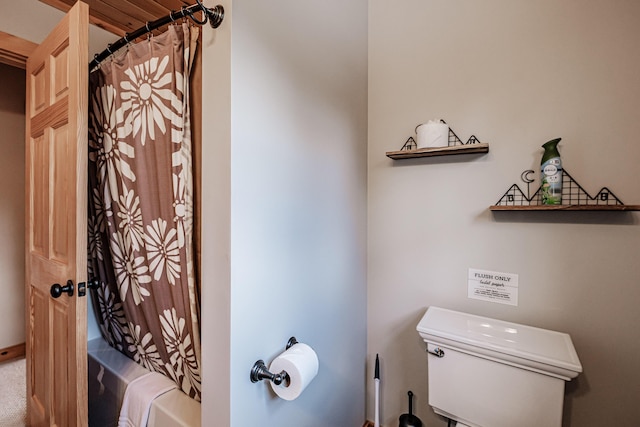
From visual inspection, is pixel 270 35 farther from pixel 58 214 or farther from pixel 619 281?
pixel 619 281

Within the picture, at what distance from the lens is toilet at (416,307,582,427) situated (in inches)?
38.6

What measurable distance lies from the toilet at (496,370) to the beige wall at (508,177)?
0.15 m

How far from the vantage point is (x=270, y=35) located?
924mm

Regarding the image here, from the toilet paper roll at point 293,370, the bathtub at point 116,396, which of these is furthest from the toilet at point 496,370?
the bathtub at point 116,396

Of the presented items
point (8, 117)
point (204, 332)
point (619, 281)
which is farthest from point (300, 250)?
point (8, 117)

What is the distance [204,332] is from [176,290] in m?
0.27

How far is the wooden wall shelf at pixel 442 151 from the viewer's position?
1198 millimetres

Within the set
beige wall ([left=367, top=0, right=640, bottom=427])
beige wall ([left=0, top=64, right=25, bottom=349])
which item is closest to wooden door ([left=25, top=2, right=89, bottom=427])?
beige wall ([left=367, top=0, right=640, bottom=427])

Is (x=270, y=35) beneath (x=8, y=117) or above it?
beneath

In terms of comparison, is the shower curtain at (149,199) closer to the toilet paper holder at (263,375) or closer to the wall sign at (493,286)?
the toilet paper holder at (263,375)

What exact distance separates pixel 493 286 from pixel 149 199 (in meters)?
1.56

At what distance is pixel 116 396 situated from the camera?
4.20 feet

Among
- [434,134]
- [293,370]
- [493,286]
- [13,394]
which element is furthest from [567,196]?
[13,394]

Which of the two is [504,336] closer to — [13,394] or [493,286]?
[493,286]
